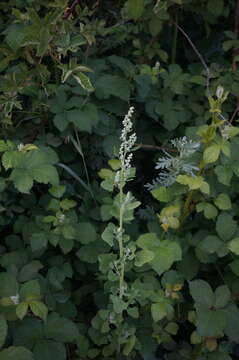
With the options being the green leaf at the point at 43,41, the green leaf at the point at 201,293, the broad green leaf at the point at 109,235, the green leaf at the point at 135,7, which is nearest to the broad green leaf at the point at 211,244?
the green leaf at the point at 201,293

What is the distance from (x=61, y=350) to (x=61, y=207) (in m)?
0.51

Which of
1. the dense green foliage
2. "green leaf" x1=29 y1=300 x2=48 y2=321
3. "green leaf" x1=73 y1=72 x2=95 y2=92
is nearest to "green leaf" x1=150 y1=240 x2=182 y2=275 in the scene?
the dense green foliage

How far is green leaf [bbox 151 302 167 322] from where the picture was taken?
1.38m

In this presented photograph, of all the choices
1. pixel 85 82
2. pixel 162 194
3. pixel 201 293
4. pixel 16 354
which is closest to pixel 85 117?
pixel 85 82

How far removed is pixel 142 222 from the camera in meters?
1.85

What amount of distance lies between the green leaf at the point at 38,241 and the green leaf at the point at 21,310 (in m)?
0.25

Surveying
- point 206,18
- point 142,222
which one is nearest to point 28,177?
point 142,222

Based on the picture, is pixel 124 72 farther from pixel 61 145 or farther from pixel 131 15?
pixel 61 145

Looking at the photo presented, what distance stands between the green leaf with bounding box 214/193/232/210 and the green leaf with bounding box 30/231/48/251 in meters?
0.58

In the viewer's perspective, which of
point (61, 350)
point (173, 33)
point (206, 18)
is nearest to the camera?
point (61, 350)

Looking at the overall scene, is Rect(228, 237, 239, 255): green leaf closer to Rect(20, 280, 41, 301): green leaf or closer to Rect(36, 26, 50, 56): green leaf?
Rect(20, 280, 41, 301): green leaf

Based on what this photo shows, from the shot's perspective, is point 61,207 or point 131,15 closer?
point 61,207

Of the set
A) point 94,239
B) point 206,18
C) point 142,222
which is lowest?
point 142,222

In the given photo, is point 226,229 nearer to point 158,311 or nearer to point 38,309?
point 158,311
